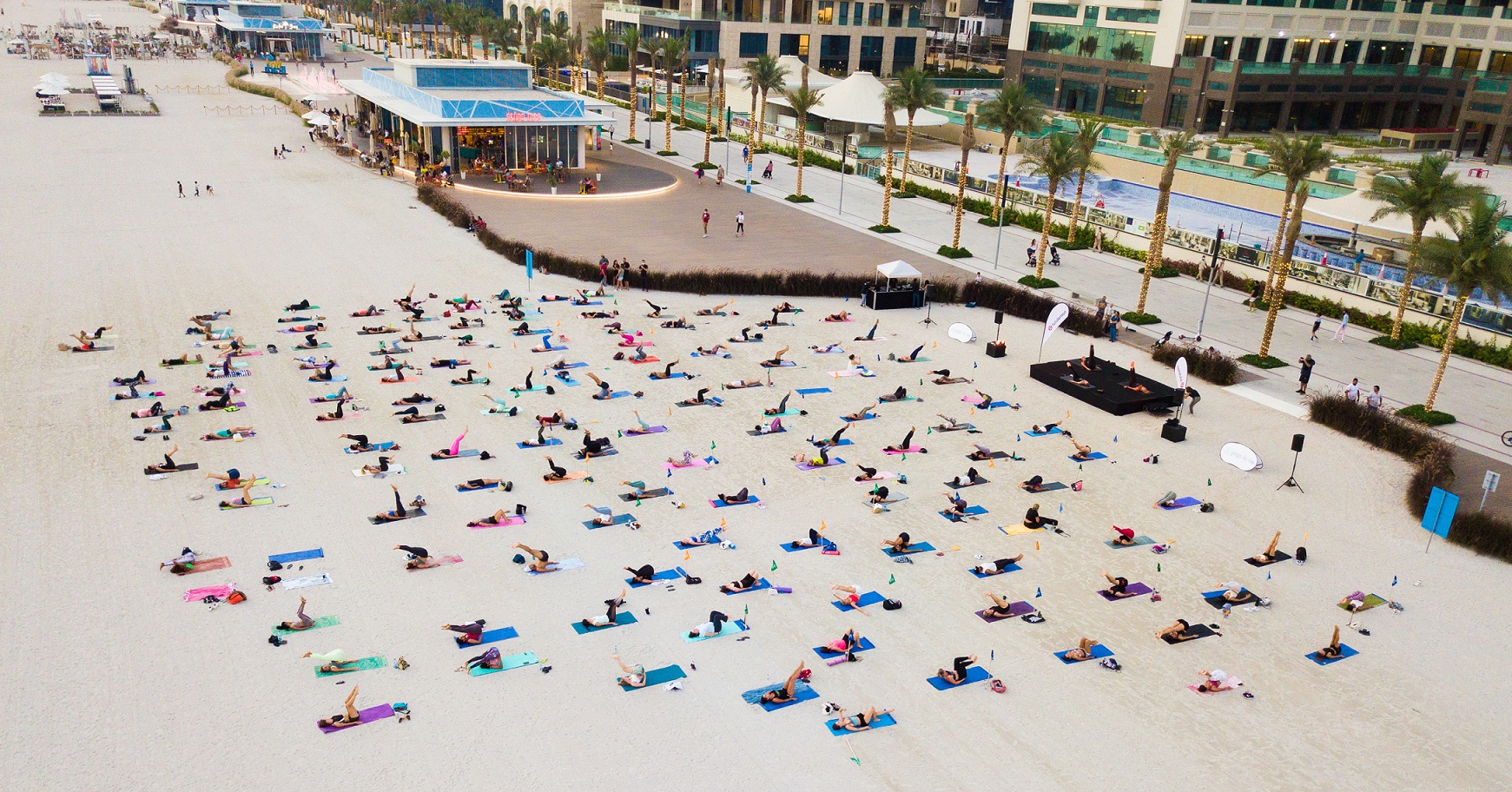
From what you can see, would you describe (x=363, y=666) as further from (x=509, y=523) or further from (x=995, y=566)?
(x=995, y=566)

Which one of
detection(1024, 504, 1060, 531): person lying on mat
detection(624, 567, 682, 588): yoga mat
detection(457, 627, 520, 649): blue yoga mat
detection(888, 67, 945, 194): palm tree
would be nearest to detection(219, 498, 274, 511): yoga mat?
detection(457, 627, 520, 649): blue yoga mat

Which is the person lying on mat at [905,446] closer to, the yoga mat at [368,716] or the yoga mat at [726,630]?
the yoga mat at [726,630]

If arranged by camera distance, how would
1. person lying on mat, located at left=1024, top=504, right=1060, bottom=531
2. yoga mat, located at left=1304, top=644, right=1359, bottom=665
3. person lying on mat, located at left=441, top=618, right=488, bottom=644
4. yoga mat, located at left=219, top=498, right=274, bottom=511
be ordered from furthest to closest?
1. person lying on mat, located at left=1024, top=504, right=1060, bottom=531
2. yoga mat, located at left=219, top=498, right=274, bottom=511
3. yoga mat, located at left=1304, top=644, right=1359, bottom=665
4. person lying on mat, located at left=441, top=618, right=488, bottom=644

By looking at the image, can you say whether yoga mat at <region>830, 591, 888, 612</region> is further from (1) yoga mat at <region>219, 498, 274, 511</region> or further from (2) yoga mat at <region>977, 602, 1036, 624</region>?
(1) yoga mat at <region>219, 498, 274, 511</region>

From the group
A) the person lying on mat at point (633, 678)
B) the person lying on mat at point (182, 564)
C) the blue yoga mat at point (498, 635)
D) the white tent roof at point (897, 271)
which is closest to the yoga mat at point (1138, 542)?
the person lying on mat at point (633, 678)

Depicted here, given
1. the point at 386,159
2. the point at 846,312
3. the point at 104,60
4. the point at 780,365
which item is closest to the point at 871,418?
the point at 780,365

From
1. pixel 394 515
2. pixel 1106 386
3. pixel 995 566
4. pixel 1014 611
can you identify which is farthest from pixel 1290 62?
pixel 394 515
